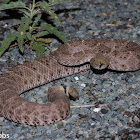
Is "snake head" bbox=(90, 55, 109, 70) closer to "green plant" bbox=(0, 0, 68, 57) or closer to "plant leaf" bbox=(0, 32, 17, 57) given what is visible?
"green plant" bbox=(0, 0, 68, 57)

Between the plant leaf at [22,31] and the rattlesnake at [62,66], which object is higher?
the plant leaf at [22,31]

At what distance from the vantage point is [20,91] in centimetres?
614

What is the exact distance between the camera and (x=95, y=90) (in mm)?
6238

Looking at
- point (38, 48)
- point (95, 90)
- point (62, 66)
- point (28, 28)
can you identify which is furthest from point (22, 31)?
point (95, 90)

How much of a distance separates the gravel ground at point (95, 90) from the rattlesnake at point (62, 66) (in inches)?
7.6

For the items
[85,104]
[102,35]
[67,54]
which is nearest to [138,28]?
[102,35]

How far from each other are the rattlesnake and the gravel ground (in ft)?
0.63

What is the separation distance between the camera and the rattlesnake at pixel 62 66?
17.9 feet

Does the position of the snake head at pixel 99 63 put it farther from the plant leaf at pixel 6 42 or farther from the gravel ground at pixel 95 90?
the plant leaf at pixel 6 42

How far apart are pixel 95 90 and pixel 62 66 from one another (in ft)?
3.59

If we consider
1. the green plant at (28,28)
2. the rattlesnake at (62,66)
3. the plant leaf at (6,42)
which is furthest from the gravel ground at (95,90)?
the plant leaf at (6,42)

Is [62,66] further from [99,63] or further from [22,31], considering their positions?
[22,31]

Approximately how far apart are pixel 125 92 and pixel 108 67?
2.89 ft

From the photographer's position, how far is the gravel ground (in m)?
5.14
